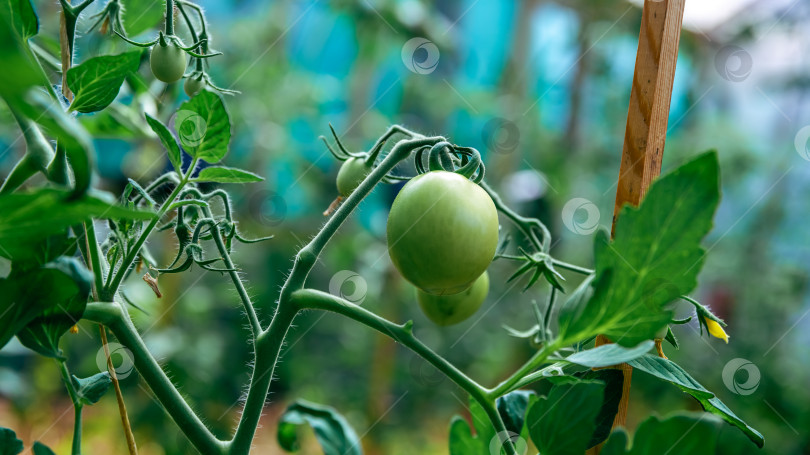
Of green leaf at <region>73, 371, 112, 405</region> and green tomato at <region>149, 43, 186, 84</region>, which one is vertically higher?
green tomato at <region>149, 43, 186, 84</region>

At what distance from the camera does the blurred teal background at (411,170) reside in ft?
6.27

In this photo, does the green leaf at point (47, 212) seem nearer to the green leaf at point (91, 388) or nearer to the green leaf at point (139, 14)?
the green leaf at point (91, 388)

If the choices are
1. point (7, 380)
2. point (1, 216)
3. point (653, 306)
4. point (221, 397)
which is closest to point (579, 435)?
point (653, 306)

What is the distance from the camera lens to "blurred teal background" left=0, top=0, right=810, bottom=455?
1910 millimetres

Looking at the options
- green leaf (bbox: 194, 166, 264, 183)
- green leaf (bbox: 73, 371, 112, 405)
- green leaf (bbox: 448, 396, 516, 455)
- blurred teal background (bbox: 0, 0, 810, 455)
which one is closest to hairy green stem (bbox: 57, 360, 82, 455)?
green leaf (bbox: 73, 371, 112, 405)

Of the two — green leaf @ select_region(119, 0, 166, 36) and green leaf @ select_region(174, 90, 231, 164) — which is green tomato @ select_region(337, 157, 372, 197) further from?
green leaf @ select_region(119, 0, 166, 36)

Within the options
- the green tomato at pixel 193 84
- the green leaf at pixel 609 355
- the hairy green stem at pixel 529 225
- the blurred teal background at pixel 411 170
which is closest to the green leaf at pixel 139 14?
the green tomato at pixel 193 84

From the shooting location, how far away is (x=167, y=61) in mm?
365

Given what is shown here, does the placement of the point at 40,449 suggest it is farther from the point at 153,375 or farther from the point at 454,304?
the point at 454,304

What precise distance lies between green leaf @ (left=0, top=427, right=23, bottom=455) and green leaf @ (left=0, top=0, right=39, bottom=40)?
8.3 inches

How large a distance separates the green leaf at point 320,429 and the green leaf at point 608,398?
195 mm

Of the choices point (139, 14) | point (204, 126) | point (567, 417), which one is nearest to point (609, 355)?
point (567, 417)

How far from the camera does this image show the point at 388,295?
1834 mm

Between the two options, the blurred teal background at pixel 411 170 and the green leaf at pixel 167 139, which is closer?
the green leaf at pixel 167 139
